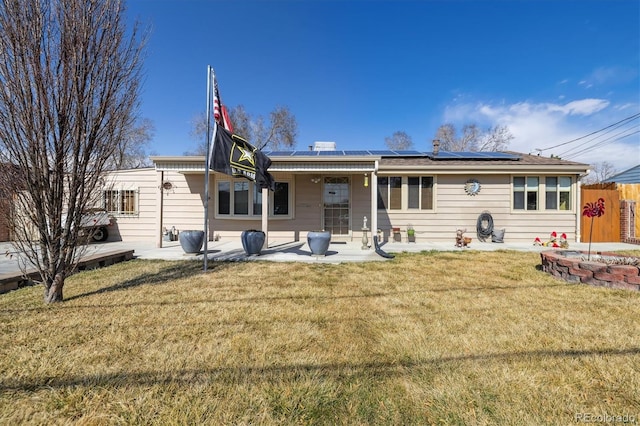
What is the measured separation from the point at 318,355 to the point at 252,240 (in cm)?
481

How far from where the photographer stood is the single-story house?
9.34m

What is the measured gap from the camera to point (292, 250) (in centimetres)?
794

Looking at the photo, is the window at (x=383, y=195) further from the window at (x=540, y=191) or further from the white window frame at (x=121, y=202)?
the white window frame at (x=121, y=202)

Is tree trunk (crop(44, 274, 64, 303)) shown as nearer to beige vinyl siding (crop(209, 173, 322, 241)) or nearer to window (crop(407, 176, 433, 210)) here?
beige vinyl siding (crop(209, 173, 322, 241))

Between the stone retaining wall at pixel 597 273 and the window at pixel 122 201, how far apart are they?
12477mm

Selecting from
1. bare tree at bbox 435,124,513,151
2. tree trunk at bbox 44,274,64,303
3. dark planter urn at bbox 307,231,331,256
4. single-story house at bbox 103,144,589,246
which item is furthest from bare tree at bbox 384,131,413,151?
tree trunk at bbox 44,274,64,303

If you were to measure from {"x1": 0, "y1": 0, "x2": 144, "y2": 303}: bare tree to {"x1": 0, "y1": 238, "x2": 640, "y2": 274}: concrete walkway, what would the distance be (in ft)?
9.23

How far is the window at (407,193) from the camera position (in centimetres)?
959

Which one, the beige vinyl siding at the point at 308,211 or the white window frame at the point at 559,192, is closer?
the white window frame at the point at 559,192

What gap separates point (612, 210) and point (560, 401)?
12.0m

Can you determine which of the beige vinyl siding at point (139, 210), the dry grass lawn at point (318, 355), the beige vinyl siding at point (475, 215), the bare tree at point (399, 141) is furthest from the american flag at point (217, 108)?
the bare tree at point (399, 141)

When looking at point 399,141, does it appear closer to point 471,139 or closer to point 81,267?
point 471,139

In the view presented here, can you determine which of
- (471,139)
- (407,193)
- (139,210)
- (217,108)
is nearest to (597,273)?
(407,193)

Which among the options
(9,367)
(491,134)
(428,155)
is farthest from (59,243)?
(491,134)
